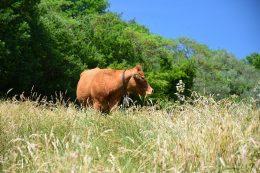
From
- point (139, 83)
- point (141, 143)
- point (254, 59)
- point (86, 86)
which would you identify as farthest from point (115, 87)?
point (254, 59)

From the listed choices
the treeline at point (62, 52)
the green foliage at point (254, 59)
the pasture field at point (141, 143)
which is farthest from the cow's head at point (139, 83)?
the green foliage at point (254, 59)

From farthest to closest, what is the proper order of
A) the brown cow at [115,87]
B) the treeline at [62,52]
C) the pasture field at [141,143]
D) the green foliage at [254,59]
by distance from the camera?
the green foliage at [254,59]
the treeline at [62,52]
the brown cow at [115,87]
the pasture field at [141,143]

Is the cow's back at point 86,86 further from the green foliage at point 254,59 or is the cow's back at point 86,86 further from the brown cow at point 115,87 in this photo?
the green foliage at point 254,59

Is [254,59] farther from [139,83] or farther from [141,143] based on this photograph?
[141,143]

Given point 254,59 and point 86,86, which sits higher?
point 254,59

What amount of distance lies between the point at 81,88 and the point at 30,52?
12.2 metres

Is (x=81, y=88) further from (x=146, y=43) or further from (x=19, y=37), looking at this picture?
(x=146, y=43)

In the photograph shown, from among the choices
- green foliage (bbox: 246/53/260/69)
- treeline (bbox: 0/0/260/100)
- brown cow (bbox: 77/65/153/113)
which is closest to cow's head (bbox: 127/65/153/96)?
A: brown cow (bbox: 77/65/153/113)

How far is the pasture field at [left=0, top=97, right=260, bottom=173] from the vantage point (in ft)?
12.8

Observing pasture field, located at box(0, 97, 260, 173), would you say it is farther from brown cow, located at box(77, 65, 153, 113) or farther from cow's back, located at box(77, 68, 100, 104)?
cow's back, located at box(77, 68, 100, 104)

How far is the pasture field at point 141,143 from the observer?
3.90 m

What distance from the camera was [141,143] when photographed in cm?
587

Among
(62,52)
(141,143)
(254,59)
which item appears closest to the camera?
(141,143)

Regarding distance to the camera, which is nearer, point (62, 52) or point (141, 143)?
point (141, 143)
